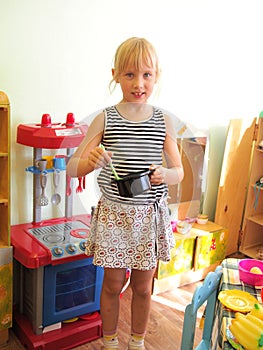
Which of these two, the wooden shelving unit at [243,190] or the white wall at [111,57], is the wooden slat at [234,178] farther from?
the white wall at [111,57]

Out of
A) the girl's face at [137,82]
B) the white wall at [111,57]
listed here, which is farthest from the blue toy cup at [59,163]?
the girl's face at [137,82]

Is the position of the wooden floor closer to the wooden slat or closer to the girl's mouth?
the wooden slat

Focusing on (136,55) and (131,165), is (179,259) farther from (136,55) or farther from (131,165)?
(136,55)

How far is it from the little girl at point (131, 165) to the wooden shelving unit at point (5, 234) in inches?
16.3

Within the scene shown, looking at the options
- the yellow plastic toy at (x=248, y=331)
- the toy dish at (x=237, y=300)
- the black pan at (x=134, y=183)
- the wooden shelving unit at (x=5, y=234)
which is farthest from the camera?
the wooden shelving unit at (x=5, y=234)

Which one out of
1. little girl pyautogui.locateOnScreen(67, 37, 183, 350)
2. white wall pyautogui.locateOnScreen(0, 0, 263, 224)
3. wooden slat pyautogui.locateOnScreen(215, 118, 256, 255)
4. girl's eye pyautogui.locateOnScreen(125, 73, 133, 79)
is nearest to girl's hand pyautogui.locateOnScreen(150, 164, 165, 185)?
little girl pyautogui.locateOnScreen(67, 37, 183, 350)

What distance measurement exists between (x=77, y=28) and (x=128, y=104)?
29.4 inches

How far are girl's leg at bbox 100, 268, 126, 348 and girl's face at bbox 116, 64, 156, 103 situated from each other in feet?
1.62

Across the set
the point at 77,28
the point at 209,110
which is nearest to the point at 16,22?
the point at 77,28

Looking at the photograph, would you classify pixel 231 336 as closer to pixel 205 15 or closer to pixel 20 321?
pixel 20 321

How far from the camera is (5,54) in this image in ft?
4.96

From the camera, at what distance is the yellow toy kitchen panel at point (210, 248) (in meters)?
2.05

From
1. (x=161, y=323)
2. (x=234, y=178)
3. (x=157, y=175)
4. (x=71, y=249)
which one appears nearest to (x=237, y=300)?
(x=157, y=175)

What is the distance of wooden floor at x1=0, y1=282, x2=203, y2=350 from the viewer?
157 cm
